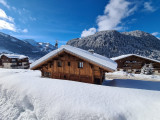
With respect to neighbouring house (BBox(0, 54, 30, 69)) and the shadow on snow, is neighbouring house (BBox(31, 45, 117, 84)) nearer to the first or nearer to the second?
the shadow on snow

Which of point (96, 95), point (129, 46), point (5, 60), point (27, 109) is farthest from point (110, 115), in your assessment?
point (129, 46)

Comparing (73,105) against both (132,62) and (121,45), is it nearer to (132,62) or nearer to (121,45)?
(132,62)

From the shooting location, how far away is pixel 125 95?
5.31 metres

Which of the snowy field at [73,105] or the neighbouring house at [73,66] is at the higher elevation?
the neighbouring house at [73,66]

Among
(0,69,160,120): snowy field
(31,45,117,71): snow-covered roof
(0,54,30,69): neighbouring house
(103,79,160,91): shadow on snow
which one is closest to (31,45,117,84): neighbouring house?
(31,45,117,71): snow-covered roof

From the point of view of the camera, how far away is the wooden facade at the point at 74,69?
29.3ft

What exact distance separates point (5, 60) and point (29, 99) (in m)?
49.6

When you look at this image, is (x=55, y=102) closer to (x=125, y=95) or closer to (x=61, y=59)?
(x=125, y=95)

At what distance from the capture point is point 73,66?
32.7ft

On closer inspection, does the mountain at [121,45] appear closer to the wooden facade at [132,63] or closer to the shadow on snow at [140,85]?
the wooden facade at [132,63]

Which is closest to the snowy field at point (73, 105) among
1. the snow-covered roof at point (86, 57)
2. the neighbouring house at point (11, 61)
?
the snow-covered roof at point (86, 57)

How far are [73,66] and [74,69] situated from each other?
424 mm

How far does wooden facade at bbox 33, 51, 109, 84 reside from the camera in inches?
352

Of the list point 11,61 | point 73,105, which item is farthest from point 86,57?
point 11,61
